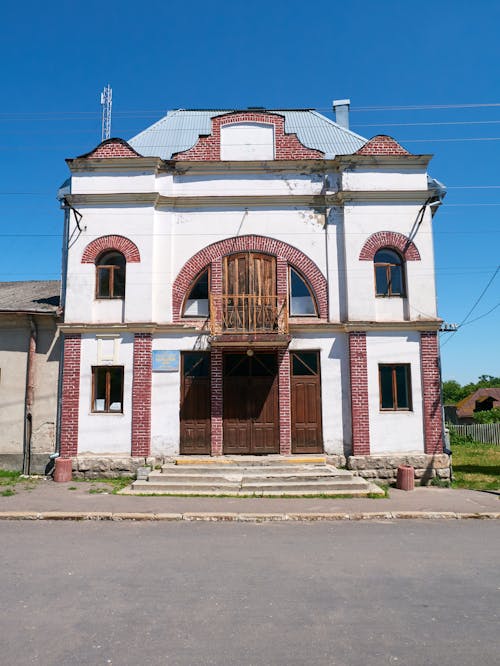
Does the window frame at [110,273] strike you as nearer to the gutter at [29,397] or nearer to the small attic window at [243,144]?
the gutter at [29,397]

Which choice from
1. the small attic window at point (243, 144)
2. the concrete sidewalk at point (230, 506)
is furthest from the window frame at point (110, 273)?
the concrete sidewalk at point (230, 506)

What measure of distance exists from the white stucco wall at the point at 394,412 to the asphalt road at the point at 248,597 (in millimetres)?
4509

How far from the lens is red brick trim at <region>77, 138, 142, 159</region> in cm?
1340

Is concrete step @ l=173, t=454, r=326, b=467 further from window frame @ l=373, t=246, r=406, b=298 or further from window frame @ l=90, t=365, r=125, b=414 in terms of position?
window frame @ l=373, t=246, r=406, b=298

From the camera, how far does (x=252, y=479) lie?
36.2 feet

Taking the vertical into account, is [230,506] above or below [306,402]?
below

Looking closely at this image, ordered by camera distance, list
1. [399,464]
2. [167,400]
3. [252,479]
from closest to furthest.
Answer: [252,479], [399,464], [167,400]

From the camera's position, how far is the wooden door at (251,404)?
12680 mm

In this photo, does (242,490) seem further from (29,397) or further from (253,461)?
(29,397)

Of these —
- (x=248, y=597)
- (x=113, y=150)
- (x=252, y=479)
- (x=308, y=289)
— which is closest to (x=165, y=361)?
(x=252, y=479)

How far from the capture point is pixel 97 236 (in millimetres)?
13219

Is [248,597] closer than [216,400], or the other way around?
[248,597]

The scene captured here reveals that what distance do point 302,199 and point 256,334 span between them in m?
4.22

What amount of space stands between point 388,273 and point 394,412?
3.87 metres
